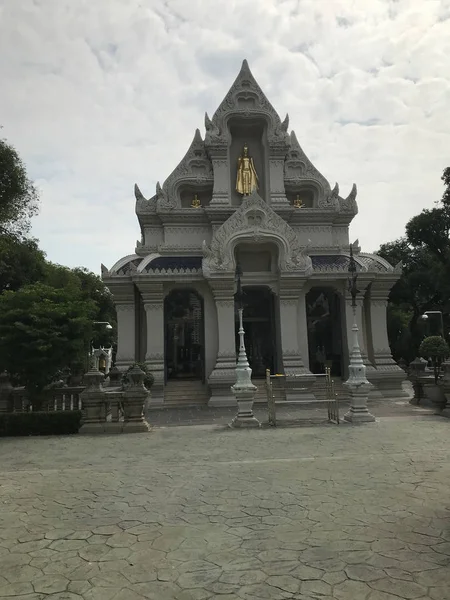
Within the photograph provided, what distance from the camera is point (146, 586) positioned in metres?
3.37

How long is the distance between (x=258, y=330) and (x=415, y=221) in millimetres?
14909

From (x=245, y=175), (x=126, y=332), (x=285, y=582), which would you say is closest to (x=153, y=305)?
(x=126, y=332)

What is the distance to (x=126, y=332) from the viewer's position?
1848 cm

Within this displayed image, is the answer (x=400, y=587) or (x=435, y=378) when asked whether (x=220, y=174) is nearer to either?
(x=435, y=378)

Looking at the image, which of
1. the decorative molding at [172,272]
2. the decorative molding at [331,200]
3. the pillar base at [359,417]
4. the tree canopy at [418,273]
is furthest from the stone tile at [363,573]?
the tree canopy at [418,273]

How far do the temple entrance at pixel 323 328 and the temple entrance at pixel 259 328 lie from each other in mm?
2031

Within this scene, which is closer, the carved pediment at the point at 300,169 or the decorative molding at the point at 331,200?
the decorative molding at the point at 331,200

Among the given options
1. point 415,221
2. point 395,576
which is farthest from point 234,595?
point 415,221

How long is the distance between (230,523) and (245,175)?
1839cm

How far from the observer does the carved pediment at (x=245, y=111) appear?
68.8 ft

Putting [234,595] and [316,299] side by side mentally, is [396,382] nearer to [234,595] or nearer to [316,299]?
[316,299]

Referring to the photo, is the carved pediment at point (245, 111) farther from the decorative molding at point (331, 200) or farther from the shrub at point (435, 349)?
the shrub at point (435, 349)

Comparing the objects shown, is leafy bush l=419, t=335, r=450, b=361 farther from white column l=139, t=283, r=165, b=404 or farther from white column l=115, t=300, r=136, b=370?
white column l=115, t=300, r=136, b=370

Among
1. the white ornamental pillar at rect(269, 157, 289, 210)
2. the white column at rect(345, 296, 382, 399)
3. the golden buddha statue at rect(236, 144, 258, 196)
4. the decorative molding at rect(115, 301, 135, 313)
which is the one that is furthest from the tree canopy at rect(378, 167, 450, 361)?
the decorative molding at rect(115, 301, 135, 313)
